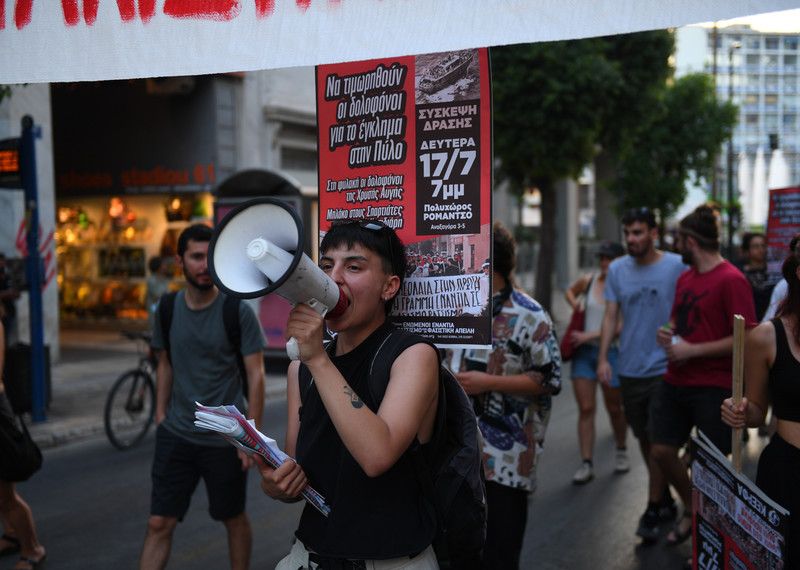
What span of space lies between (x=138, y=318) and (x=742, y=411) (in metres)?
17.0

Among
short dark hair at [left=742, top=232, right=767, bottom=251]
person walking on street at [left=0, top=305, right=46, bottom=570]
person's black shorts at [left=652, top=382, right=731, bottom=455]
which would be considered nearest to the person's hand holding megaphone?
person walking on street at [left=0, top=305, right=46, bottom=570]

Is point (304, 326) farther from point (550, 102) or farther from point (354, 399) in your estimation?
point (550, 102)

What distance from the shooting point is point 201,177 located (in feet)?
54.9

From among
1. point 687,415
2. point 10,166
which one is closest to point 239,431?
point 687,415

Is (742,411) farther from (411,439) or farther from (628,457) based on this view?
(628,457)

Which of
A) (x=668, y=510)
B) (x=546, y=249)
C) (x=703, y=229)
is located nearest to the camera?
Result: (x=703, y=229)

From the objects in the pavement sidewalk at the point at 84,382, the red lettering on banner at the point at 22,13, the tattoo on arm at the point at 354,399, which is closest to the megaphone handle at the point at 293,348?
the tattoo on arm at the point at 354,399

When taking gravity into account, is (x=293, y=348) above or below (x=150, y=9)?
below

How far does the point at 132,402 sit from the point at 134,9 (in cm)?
688

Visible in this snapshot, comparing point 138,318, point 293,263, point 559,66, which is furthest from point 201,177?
point 293,263

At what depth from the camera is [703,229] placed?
4734 millimetres

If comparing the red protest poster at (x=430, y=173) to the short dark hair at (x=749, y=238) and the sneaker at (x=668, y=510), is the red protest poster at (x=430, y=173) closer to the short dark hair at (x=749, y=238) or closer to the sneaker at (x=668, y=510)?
the sneaker at (x=668, y=510)

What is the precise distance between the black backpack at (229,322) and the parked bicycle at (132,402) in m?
4.23

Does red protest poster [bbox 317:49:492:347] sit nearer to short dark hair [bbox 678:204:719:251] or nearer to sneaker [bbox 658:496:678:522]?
short dark hair [bbox 678:204:719:251]
